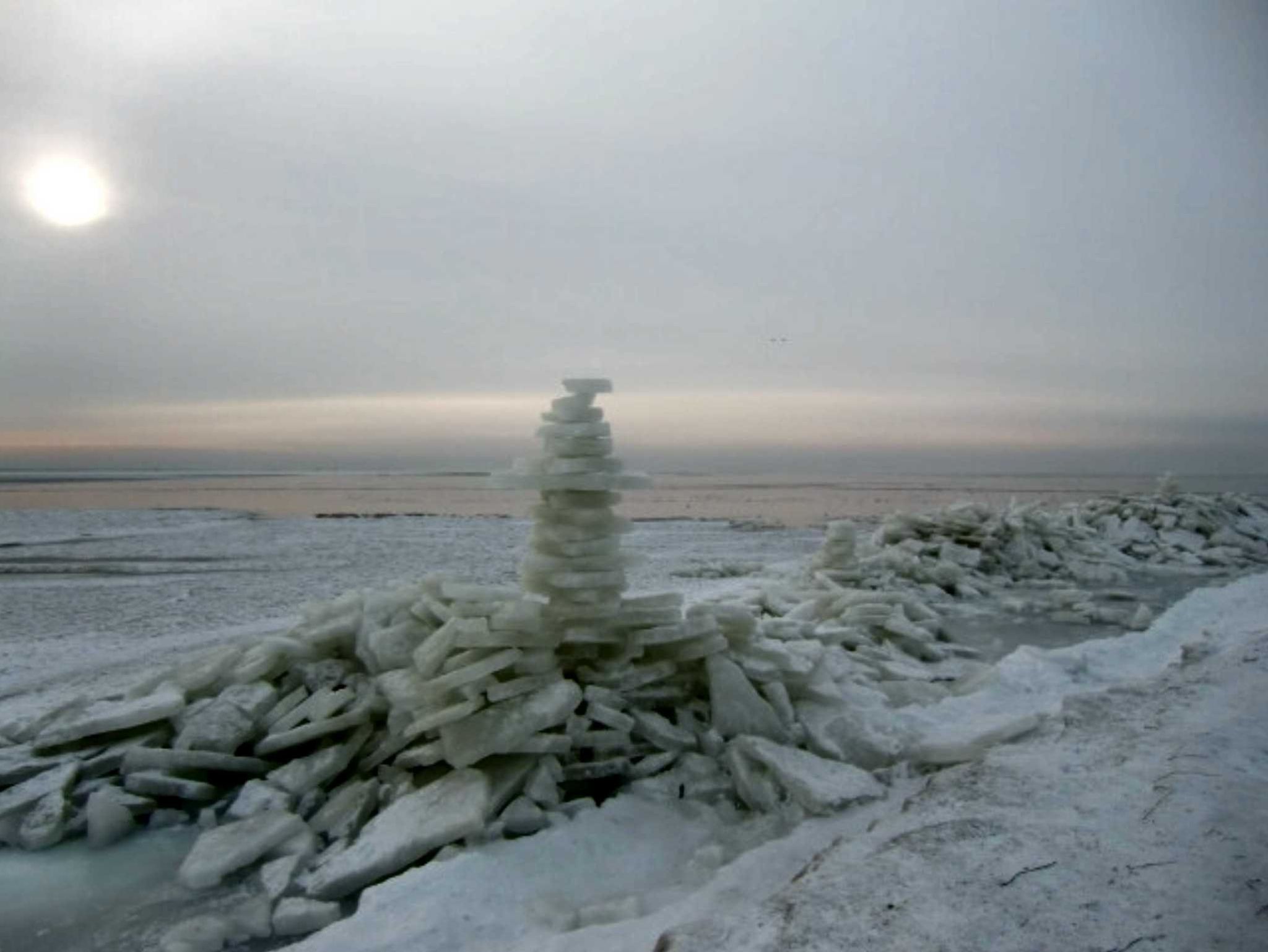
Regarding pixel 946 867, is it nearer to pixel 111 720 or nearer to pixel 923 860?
pixel 923 860

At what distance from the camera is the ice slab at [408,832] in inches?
172

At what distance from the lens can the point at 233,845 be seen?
15.3 feet

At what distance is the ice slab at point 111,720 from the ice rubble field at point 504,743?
2cm

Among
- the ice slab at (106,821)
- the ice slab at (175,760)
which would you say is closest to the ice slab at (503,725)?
the ice slab at (175,760)

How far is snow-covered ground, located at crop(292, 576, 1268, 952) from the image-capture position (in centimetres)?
318

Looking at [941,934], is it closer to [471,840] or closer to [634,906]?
[634,906]

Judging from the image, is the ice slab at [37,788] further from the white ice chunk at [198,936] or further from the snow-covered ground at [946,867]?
the snow-covered ground at [946,867]

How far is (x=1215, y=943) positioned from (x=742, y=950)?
159cm

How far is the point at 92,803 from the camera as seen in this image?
5.09m

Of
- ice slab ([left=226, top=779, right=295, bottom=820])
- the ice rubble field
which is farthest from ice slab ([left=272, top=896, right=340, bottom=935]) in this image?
ice slab ([left=226, top=779, right=295, bottom=820])

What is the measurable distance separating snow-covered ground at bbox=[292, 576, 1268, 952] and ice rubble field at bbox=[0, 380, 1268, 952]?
3cm

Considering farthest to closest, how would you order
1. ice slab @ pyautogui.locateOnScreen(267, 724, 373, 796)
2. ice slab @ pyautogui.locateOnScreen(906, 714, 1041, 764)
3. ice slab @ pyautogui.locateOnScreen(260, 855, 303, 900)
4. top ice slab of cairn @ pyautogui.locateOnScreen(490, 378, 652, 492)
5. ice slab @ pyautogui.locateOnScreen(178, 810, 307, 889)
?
top ice slab of cairn @ pyautogui.locateOnScreen(490, 378, 652, 492), ice slab @ pyautogui.locateOnScreen(906, 714, 1041, 764), ice slab @ pyautogui.locateOnScreen(267, 724, 373, 796), ice slab @ pyautogui.locateOnScreen(178, 810, 307, 889), ice slab @ pyautogui.locateOnScreen(260, 855, 303, 900)

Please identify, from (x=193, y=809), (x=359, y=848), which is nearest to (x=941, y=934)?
(x=359, y=848)

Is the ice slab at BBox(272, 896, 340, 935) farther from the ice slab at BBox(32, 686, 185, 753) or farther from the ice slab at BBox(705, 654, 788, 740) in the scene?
the ice slab at BBox(705, 654, 788, 740)
